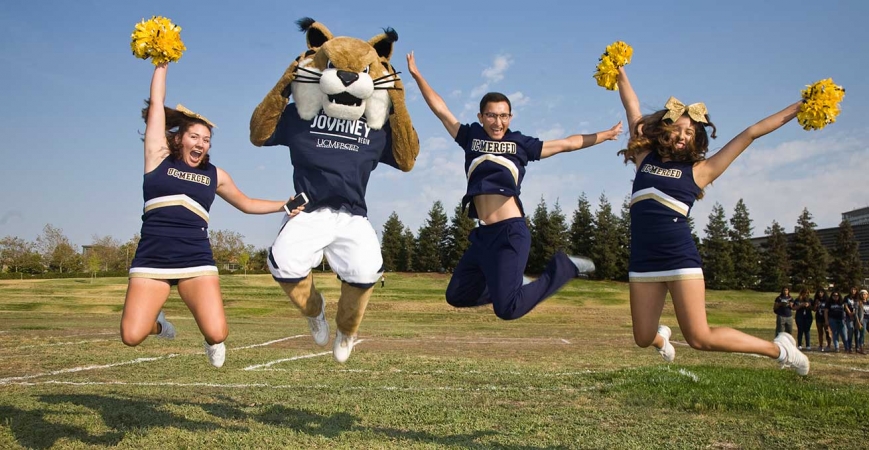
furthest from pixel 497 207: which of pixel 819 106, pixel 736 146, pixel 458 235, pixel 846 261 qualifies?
pixel 846 261

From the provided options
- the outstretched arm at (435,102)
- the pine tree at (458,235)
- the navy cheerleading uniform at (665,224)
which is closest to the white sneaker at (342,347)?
the outstretched arm at (435,102)

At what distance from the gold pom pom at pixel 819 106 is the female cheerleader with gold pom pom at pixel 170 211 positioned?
477 cm

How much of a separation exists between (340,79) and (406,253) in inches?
2088

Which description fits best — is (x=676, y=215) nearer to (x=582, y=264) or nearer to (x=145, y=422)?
(x=582, y=264)

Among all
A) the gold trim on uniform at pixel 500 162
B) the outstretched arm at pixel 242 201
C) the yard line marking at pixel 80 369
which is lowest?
the yard line marking at pixel 80 369

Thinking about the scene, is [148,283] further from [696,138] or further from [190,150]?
[696,138]

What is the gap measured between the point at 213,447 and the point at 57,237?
208 feet

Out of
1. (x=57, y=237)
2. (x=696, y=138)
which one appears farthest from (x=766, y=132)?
(x=57, y=237)

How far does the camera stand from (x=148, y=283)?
572 centimetres

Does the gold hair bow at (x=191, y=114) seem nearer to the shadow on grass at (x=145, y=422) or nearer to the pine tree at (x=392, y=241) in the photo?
the shadow on grass at (x=145, y=422)

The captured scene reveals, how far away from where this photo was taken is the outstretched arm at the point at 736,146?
5.44m

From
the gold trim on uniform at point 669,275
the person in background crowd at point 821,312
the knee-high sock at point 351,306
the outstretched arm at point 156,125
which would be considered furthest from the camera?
the person in background crowd at point 821,312

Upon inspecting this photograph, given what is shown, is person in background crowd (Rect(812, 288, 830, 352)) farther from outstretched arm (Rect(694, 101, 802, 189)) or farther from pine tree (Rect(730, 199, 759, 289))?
pine tree (Rect(730, 199, 759, 289))

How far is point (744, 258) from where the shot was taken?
201 feet
